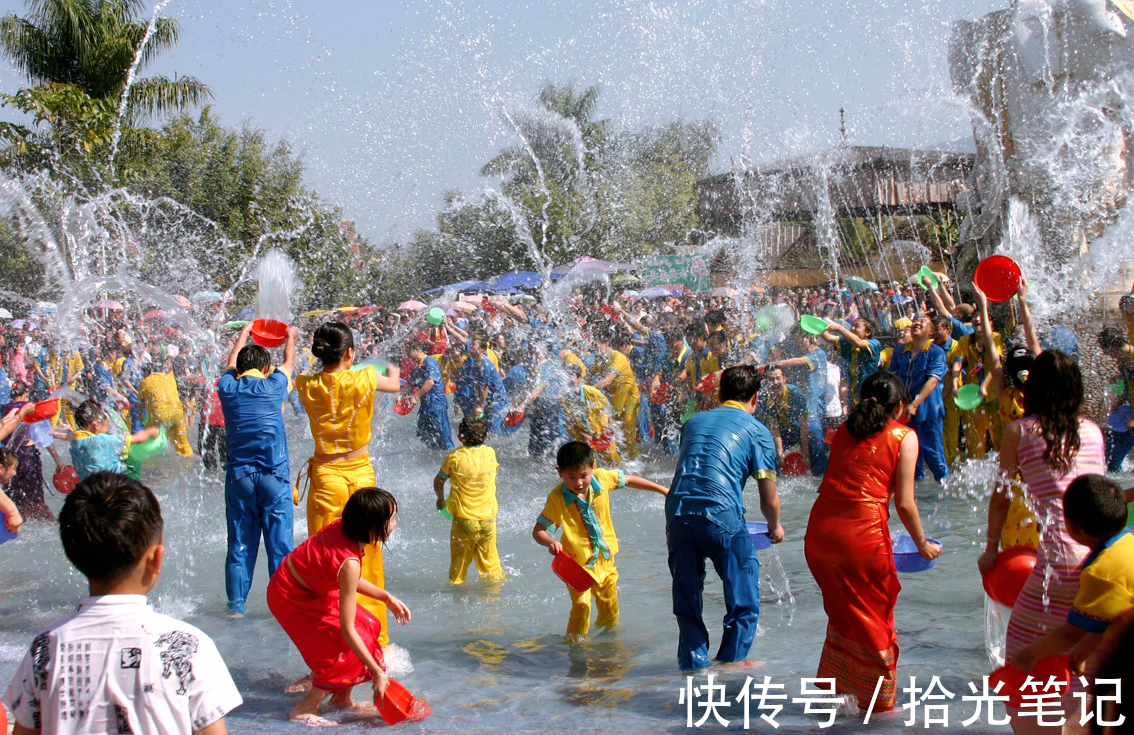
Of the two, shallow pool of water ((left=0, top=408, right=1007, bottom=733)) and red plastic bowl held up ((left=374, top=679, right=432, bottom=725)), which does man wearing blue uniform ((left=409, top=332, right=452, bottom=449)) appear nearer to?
shallow pool of water ((left=0, top=408, right=1007, bottom=733))

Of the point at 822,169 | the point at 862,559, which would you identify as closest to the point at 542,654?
the point at 862,559

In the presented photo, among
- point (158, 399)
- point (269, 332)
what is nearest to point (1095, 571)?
point (269, 332)

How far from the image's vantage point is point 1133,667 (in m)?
1.90

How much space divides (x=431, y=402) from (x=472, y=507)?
648 centimetres

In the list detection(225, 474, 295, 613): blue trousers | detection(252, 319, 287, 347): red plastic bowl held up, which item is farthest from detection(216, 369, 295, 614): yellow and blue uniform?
detection(252, 319, 287, 347): red plastic bowl held up

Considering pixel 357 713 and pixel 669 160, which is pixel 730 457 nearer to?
pixel 357 713

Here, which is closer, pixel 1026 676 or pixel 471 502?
pixel 1026 676

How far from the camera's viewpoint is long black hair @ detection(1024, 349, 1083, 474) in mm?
3480

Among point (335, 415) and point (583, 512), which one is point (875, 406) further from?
point (335, 415)

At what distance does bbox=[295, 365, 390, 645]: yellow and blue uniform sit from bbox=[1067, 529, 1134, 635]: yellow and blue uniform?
3.38m

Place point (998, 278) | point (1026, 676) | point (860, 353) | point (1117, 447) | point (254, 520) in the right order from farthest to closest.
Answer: point (860, 353) < point (1117, 447) < point (254, 520) < point (998, 278) < point (1026, 676)

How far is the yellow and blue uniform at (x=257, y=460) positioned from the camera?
566 centimetres

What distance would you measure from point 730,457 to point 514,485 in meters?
6.44

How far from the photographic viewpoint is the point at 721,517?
4.33m
